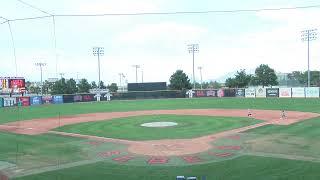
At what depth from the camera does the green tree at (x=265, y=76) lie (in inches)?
3617

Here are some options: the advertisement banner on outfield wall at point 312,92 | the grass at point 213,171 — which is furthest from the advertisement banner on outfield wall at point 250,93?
the grass at point 213,171

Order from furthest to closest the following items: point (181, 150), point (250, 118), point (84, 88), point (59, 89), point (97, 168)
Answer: point (84, 88) < point (59, 89) < point (250, 118) < point (181, 150) < point (97, 168)

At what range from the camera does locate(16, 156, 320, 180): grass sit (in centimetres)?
1280

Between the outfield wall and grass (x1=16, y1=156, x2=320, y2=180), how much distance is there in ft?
143

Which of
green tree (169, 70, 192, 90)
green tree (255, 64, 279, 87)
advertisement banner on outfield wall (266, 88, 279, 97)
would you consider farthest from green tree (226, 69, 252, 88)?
advertisement banner on outfield wall (266, 88, 279, 97)

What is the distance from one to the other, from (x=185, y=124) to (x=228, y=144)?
9.42 metres

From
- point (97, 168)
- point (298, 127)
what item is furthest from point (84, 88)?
point (97, 168)

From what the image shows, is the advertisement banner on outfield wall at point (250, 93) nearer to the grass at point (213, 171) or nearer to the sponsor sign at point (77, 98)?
the sponsor sign at point (77, 98)

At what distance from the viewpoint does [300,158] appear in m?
15.2

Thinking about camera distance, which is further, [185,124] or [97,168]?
[185,124]

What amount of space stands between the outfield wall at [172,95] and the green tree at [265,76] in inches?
1002

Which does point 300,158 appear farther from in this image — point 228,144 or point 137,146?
point 137,146

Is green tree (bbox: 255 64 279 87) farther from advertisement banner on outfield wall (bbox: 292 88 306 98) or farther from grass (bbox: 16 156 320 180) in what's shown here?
→ grass (bbox: 16 156 320 180)

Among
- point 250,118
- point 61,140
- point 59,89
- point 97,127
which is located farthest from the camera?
point 59,89
